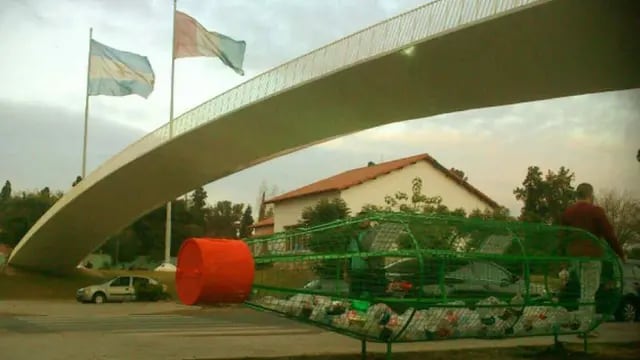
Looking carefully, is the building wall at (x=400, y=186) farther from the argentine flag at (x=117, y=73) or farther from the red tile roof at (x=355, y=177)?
the argentine flag at (x=117, y=73)

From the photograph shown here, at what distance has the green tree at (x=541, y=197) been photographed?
522 inches

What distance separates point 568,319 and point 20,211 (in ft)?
168

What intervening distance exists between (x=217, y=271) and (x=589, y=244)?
472 centimetres

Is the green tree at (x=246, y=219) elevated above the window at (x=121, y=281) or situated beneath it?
elevated above

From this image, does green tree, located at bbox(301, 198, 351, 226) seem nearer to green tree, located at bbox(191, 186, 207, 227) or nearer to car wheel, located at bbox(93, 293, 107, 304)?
car wheel, located at bbox(93, 293, 107, 304)

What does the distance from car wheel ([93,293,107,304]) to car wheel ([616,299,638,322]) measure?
78.4 feet

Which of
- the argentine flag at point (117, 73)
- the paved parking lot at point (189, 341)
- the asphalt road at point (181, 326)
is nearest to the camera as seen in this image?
the paved parking lot at point (189, 341)

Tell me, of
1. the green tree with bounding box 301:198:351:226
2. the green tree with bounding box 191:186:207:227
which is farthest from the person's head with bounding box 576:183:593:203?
the green tree with bounding box 191:186:207:227

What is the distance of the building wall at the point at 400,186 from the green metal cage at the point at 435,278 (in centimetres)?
2819

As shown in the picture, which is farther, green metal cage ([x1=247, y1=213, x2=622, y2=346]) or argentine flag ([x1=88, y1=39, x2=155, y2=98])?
argentine flag ([x1=88, y1=39, x2=155, y2=98])

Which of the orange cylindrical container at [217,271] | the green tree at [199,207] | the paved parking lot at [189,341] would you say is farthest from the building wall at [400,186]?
the orange cylindrical container at [217,271]

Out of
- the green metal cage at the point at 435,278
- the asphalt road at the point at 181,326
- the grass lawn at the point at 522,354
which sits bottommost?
the asphalt road at the point at 181,326

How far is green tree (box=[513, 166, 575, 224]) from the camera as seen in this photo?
43.5ft

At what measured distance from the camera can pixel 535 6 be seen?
61.9 feet
